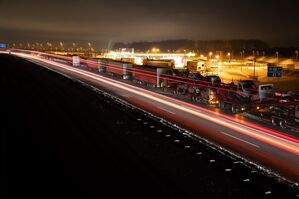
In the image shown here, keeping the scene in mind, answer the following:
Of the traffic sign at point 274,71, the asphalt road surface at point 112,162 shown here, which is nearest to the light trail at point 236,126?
the asphalt road surface at point 112,162

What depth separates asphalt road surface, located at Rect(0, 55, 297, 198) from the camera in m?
12.6

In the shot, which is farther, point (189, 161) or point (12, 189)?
point (189, 161)

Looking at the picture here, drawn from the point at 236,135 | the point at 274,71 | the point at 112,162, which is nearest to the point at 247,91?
the point at 274,71

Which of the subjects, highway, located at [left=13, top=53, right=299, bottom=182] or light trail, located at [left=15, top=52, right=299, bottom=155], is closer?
highway, located at [left=13, top=53, right=299, bottom=182]

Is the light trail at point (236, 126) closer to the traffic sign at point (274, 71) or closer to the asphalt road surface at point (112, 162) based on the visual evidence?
the asphalt road surface at point (112, 162)

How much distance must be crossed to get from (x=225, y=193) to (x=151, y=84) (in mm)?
34916

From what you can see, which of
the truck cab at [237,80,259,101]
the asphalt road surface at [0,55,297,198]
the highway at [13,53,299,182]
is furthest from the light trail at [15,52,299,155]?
the truck cab at [237,80,259,101]

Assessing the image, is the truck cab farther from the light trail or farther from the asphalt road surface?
the asphalt road surface

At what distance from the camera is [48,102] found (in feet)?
105

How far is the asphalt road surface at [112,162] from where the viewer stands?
41.2 feet

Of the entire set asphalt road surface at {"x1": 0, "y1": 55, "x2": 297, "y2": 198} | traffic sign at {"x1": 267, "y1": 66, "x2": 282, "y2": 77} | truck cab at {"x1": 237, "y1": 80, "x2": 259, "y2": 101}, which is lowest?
asphalt road surface at {"x1": 0, "y1": 55, "x2": 297, "y2": 198}

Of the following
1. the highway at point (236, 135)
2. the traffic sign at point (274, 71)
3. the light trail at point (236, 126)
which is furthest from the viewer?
the traffic sign at point (274, 71)

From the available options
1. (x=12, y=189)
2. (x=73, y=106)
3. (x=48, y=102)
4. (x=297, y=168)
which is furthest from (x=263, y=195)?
(x=48, y=102)

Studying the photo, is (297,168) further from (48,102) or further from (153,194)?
(48,102)
